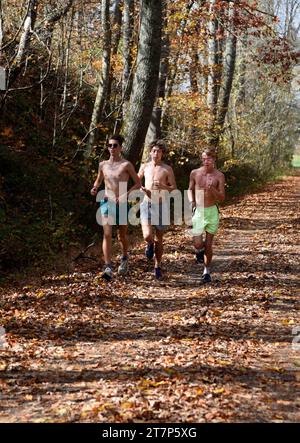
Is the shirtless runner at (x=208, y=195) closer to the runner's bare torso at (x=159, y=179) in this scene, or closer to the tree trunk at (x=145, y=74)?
the runner's bare torso at (x=159, y=179)

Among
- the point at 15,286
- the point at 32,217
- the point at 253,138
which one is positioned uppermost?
the point at 253,138

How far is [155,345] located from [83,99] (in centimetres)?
1432

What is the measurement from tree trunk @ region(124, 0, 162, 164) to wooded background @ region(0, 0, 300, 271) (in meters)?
0.02

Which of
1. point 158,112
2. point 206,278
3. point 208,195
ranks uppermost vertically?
point 158,112

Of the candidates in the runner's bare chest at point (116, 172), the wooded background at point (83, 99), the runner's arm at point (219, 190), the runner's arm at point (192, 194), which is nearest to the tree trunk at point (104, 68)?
the wooded background at point (83, 99)

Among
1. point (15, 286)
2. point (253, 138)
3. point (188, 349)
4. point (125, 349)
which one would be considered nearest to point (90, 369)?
point (125, 349)

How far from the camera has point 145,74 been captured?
1270cm

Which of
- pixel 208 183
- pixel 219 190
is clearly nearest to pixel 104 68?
pixel 208 183

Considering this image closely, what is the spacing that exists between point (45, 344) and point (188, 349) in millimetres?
1611

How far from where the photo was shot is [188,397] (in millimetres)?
5422

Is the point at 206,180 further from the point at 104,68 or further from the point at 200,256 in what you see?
the point at 104,68

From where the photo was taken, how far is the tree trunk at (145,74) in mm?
12461
